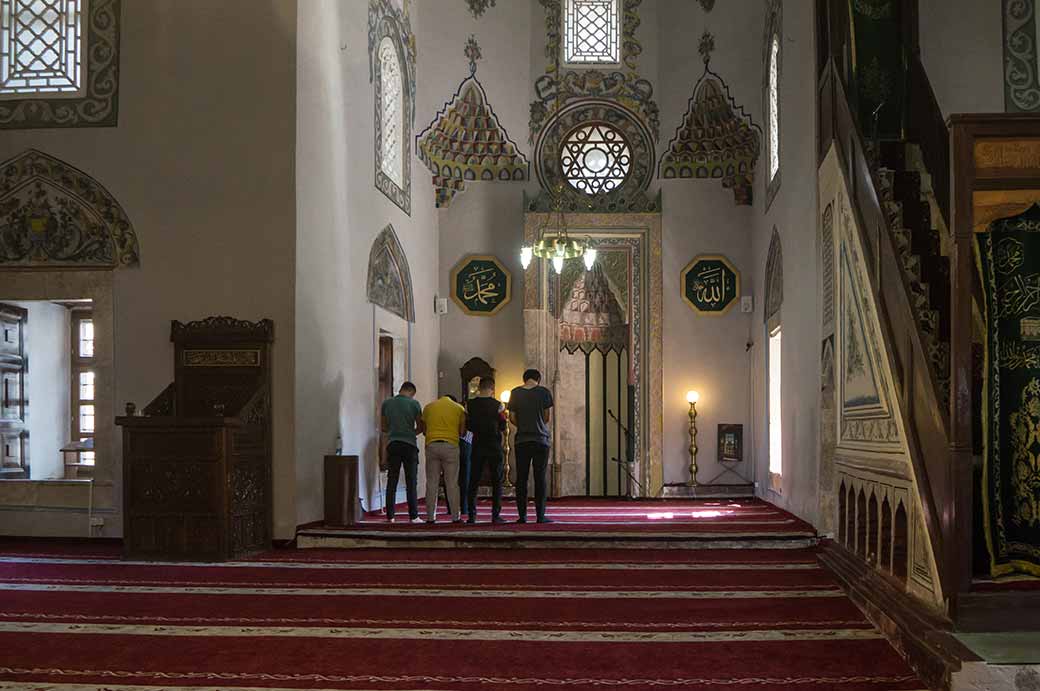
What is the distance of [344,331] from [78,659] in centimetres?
509

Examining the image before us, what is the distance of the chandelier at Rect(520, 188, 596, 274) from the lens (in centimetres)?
1098

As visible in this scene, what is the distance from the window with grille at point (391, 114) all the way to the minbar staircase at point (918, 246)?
4.98m

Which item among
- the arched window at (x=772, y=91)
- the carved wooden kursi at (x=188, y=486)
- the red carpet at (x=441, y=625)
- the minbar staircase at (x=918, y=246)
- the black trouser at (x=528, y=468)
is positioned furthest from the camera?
the arched window at (x=772, y=91)

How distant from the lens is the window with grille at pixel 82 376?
9266 mm

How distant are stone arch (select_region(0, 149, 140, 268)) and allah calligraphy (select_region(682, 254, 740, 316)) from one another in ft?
22.7

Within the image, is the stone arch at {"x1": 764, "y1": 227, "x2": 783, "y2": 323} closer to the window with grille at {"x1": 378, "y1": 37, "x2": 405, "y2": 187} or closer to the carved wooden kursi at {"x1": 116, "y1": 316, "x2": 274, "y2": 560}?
the window with grille at {"x1": 378, "y1": 37, "x2": 405, "y2": 187}

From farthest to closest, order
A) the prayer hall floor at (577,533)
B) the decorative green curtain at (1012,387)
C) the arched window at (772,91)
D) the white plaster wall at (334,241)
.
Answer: the arched window at (772,91) → the white plaster wall at (334,241) → the prayer hall floor at (577,533) → the decorative green curtain at (1012,387)

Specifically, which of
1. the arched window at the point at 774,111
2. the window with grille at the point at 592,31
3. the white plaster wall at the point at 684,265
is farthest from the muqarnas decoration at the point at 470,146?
the arched window at the point at 774,111

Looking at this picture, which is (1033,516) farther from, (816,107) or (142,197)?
(142,197)

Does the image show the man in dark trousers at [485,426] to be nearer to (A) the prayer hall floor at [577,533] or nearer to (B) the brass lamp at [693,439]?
(A) the prayer hall floor at [577,533]

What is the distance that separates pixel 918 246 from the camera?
636 centimetres

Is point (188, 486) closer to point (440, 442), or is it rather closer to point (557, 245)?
point (440, 442)

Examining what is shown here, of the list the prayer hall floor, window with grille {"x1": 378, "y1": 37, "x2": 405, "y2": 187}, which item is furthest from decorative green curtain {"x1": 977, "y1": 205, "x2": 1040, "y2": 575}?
window with grille {"x1": 378, "y1": 37, "x2": 405, "y2": 187}

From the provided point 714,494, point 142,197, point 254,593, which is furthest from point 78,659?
point 714,494
